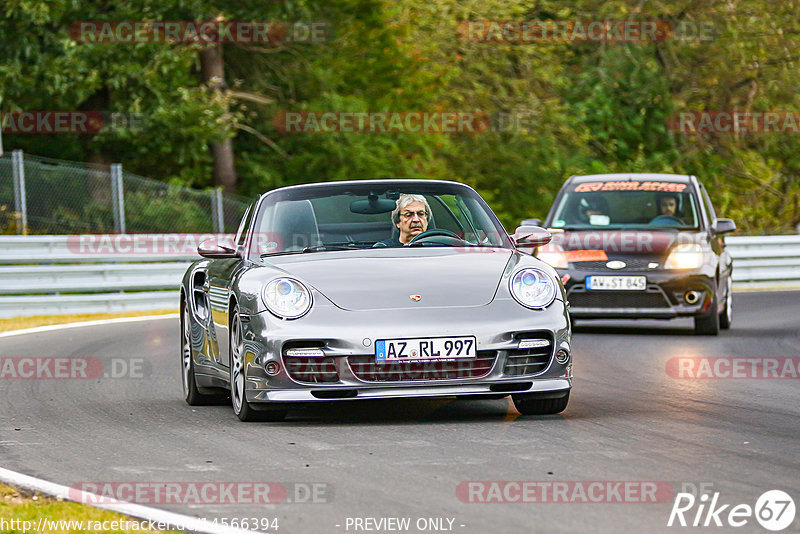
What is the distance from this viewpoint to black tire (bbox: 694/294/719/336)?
1466cm

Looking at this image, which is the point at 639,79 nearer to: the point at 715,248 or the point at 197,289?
the point at 715,248

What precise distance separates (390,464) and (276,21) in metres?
25.1

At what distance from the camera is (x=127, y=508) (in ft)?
18.6

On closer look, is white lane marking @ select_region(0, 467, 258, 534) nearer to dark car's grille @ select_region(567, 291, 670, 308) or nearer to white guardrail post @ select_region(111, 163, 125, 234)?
dark car's grille @ select_region(567, 291, 670, 308)

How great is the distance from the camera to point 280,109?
113 feet

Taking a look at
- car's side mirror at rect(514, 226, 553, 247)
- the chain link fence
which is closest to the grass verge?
car's side mirror at rect(514, 226, 553, 247)

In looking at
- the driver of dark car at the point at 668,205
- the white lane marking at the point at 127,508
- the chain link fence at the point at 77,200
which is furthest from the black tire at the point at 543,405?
the chain link fence at the point at 77,200

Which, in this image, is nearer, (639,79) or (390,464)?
(390,464)

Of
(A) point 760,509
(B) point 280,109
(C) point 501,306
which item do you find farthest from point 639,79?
(A) point 760,509

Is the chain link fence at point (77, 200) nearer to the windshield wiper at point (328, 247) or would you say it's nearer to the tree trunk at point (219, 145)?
the tree trunk at point (219, 145)

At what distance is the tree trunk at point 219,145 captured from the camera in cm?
3164

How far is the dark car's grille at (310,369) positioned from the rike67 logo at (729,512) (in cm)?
250

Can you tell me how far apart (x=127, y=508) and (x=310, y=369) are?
7.27ft

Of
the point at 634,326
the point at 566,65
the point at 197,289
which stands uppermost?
the point at 566,65
